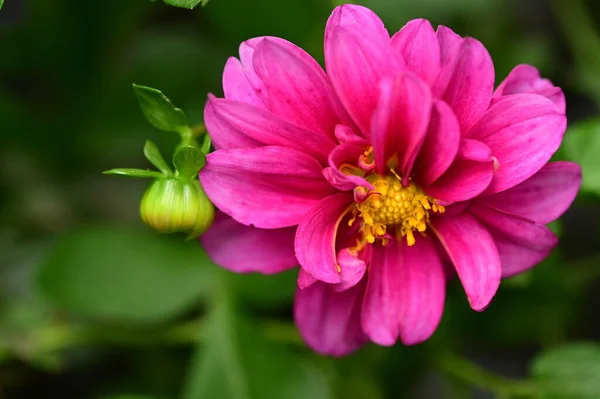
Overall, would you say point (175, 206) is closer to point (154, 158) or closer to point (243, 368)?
point (154, 158)

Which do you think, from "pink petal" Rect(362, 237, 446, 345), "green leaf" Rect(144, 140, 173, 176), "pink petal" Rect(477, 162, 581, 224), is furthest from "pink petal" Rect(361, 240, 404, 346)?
"green leaf" Rect(144, 140, 173, 176)

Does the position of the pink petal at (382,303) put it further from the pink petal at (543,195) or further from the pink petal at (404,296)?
the pink petal at (543,195)

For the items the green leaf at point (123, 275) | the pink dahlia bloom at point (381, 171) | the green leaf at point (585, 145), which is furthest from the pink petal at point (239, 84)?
the green leaf at point (123, 275)

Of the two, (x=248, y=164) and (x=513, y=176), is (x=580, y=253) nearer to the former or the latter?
(x=513, y=176)

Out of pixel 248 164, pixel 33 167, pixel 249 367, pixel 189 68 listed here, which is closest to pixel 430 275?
pixel 248 164

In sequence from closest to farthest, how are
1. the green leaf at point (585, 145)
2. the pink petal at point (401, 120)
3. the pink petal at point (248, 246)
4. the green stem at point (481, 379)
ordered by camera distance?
the pink petal at point (401, 120), the pink petal at point (248, 246), the green leaf at point (585, 145), the green stem at point (481, 379)

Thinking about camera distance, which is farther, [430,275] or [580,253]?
[580,253]
